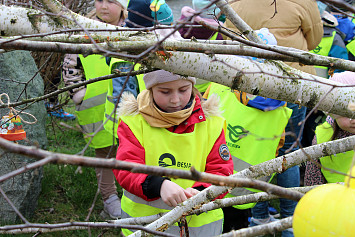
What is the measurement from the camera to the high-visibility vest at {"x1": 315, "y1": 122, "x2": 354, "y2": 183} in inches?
115

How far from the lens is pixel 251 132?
118 inches

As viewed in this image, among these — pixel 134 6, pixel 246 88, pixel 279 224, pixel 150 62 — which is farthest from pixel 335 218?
pixel 134 6

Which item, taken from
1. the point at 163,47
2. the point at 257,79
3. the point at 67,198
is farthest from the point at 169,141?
the point at 67,198

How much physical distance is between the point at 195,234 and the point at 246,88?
121 centimetres

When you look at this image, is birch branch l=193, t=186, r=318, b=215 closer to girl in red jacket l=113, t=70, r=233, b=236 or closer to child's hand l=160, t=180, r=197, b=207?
child's hand l=160, t=180, r=197, b=207

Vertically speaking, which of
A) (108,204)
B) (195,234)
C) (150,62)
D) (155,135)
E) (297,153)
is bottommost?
(108,204)

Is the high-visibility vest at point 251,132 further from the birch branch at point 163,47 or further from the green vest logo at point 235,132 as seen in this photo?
the birch branch at point 163,47

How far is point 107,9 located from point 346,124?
2414 millimetres

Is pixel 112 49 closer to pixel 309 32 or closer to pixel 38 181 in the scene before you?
pixel 309 32

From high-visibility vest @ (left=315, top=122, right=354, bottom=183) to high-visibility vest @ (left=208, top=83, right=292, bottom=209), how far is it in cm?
30

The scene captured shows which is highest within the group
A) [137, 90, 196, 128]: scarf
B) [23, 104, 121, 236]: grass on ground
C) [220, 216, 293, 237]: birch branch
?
[220, 216, 293, 237]: birch branch

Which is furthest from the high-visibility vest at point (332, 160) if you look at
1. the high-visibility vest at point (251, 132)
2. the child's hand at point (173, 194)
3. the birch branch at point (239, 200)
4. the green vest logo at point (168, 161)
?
the birch branch at point (239, 200)

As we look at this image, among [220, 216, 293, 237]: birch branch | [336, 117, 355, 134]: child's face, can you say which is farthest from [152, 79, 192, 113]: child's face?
[220, 216, 293, 237]: birch branch

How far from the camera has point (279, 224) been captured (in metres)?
1.08
